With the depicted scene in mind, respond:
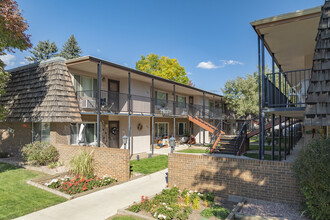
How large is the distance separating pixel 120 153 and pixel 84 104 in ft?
17.7

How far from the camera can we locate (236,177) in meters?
6.06

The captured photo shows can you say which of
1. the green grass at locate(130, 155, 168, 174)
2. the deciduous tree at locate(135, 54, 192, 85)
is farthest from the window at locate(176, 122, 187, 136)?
the deciduous tree at locate(135, 54, 192, 85)

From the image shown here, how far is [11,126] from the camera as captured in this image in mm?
13680

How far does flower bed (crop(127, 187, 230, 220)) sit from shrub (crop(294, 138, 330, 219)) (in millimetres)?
1846

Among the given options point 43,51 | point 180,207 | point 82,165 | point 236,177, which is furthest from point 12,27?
point 43,51

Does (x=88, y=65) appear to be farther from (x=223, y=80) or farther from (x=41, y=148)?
(x=223, y=80)

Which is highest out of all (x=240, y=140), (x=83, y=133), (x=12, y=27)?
(x=12, y=27)

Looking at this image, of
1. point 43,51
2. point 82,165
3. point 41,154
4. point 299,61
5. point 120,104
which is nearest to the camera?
point 82,165

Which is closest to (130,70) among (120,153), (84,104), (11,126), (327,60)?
(84,104)

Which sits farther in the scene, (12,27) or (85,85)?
(85,85)

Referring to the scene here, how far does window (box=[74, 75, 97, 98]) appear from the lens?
12.8m

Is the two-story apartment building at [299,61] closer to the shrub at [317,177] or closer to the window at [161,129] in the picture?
the shrub at [317,177]

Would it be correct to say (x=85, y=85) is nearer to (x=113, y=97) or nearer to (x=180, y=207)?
(x=113, y=97)

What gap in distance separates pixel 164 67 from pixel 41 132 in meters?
26.9
